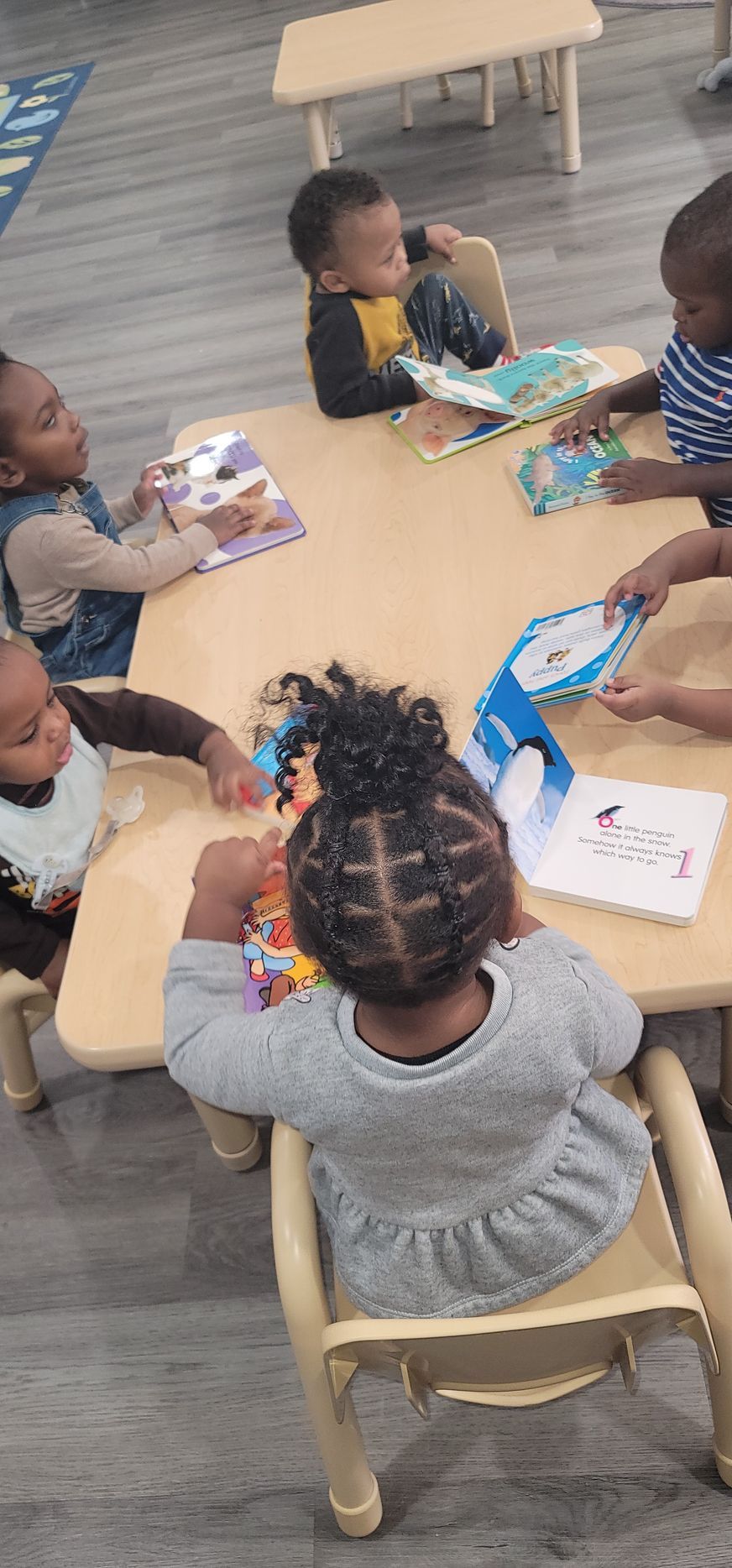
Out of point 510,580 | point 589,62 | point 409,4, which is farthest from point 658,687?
point 589,62

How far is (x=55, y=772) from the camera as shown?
54.7 inches

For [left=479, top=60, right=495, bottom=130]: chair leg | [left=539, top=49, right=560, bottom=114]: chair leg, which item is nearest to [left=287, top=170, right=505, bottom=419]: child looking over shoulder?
[left=539, top=49, right=560, bottom=114]: chair leg

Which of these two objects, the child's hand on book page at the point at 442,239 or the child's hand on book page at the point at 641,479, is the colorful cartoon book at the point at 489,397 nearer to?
the child's hand on book page at the point at 641,479

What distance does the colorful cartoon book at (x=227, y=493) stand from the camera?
1.64 metres

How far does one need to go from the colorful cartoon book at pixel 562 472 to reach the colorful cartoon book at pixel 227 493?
1.12 feet

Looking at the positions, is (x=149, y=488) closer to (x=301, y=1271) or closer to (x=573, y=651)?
(x=573, y=651)

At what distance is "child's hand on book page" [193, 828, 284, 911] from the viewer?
1146 millimetres

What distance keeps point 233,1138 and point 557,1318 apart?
92 cm

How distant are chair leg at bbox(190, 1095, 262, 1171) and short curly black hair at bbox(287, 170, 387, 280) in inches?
58.9

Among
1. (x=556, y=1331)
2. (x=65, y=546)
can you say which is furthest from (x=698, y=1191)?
(x=65, y=546)

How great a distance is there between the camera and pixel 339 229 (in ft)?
6.42

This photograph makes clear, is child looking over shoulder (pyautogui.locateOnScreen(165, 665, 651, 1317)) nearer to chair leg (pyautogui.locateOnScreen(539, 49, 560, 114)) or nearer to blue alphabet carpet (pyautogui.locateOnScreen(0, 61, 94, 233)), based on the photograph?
chair leg (pyautogui.locateOnScreen(539, 49, 560, 114))

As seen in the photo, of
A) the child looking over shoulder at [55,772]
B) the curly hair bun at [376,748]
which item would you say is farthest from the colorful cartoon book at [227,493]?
the curly hair bun at [376,748]

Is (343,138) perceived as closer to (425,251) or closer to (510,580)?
(425,251)
